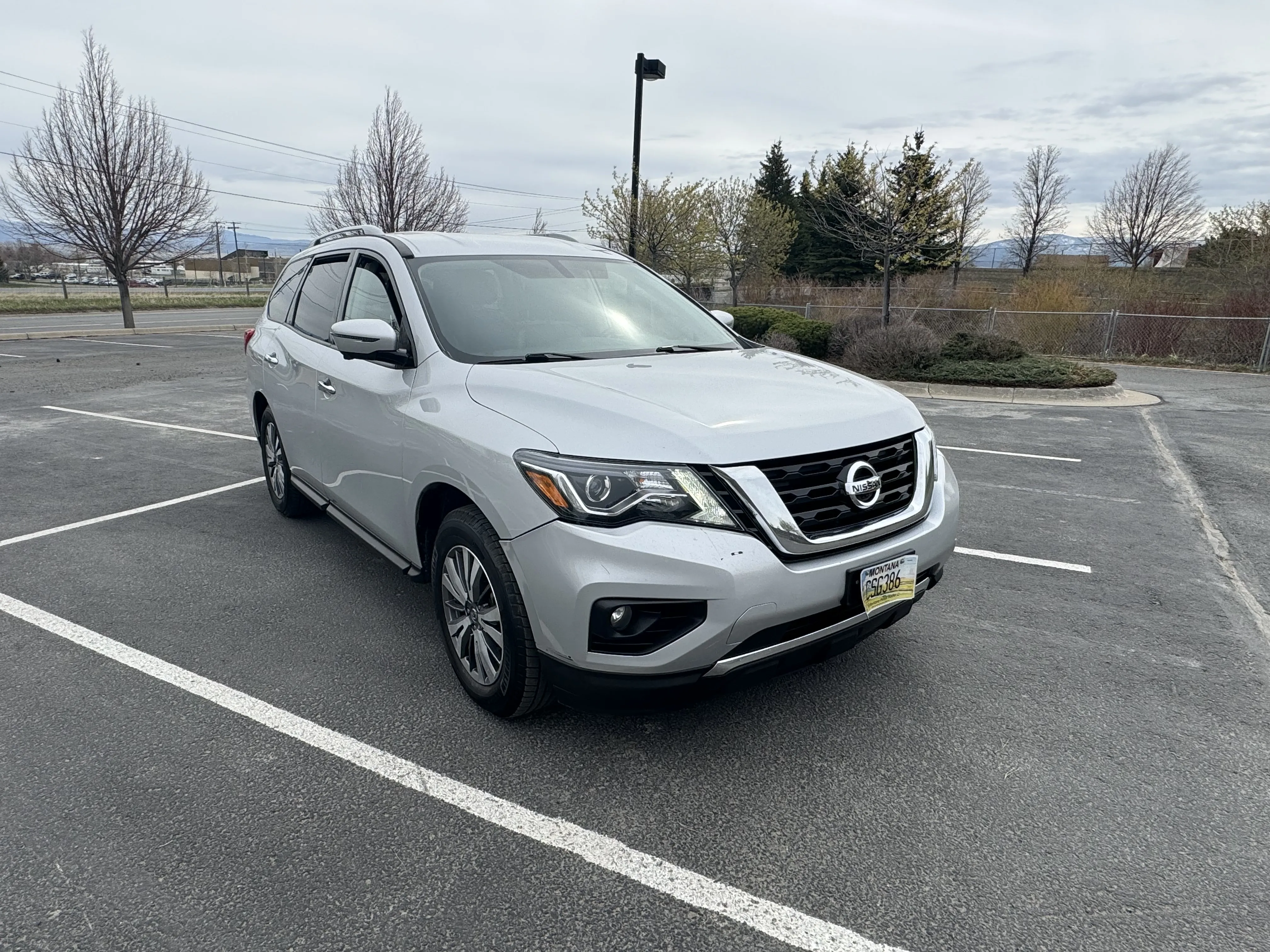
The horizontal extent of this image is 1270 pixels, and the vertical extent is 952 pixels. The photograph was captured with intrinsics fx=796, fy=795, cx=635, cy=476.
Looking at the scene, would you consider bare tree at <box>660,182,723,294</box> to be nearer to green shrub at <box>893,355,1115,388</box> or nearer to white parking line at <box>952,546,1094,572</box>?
green shrub at <box>893,355,1115,388</box>

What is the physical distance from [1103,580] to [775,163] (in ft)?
179

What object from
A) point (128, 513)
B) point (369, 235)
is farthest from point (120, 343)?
point (369, 235)

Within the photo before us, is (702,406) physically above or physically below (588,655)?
above

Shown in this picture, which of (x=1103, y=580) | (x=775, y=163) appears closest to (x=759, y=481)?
(x=1103, y=580)

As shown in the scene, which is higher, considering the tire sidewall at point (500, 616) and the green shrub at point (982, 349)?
the green shrub at point (982, 349)

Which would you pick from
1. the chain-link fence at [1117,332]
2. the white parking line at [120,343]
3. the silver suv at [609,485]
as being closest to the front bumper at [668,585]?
the silver suv at [609,485]

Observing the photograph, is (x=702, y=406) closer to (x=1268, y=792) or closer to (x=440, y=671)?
(x=440, y=671)

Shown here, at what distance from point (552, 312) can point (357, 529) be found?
5.00 ft

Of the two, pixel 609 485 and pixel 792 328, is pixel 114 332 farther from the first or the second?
pixel 609 485

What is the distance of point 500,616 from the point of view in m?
2.87

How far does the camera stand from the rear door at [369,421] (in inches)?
136

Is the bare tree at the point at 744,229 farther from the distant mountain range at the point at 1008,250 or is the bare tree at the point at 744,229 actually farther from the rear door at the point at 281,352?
the rear door at the point at 281,352

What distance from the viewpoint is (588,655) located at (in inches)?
99.8

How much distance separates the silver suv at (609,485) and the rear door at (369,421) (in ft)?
0.06
